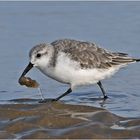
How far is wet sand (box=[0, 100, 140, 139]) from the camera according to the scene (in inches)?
301

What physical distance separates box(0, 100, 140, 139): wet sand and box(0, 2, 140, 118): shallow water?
502 millimetres

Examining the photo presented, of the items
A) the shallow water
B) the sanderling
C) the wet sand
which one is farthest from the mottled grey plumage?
the wet sand

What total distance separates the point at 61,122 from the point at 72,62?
1670 mm

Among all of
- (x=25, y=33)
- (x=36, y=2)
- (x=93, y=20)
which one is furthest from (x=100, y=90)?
(x=36, y=2)

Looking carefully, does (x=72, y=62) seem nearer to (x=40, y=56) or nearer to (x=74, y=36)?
(x=40, y=56)

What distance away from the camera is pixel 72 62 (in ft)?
31.8

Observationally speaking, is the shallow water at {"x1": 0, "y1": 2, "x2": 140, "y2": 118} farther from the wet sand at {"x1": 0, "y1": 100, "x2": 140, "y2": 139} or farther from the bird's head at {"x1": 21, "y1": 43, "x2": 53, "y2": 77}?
the bird's head at {"x1": 21, "y1": 43, "x2": 53, "y2": 77}

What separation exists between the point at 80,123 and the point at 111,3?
12337 millimetres

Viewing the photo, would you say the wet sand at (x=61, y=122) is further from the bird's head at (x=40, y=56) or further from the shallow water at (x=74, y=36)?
the bird's head at (x=40, y=56)

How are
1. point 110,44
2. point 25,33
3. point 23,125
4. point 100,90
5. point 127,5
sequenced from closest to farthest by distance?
point 23,125, point 100,90, point 110,44, point 25,33, point 127,5

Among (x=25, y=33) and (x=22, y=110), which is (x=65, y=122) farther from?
(x=25, y=33)

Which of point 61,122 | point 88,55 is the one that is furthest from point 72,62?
point 61,122

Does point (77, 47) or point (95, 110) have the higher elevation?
point (77, 47)

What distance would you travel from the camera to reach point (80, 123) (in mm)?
8273
